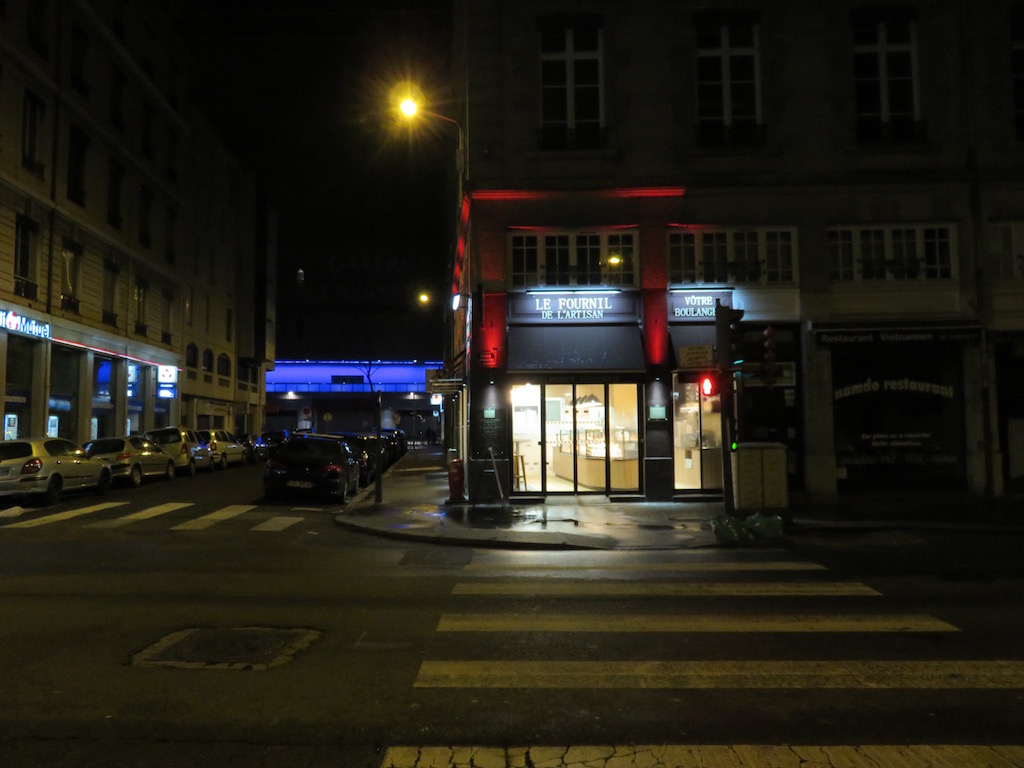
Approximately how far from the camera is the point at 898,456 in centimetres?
1706

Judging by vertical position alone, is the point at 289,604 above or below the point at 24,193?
below

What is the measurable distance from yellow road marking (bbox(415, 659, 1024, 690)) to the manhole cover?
124 centimetres

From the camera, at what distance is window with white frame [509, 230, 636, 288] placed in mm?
17234

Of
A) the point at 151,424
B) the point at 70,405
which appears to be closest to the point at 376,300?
the point at 151,424

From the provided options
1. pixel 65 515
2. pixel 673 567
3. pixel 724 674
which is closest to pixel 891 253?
pixel 673 567

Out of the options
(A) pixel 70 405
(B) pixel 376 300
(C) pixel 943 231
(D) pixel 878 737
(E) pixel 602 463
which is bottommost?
(D) pixel 878 737

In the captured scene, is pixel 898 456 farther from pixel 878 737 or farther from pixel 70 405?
pixel 70 405

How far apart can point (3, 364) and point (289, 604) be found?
20.9 m

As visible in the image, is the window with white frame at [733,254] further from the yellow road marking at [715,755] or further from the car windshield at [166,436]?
the car windshield at [166,436]

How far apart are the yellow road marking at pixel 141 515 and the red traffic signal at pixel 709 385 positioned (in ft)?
35.0

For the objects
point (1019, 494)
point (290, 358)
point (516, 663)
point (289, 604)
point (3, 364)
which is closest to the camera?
point (516, 663)

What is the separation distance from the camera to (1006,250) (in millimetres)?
17109

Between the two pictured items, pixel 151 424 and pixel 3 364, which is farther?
pixel 151 424

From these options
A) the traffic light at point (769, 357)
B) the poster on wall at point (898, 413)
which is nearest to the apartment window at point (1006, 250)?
the poster on wall at point (898, 413)
